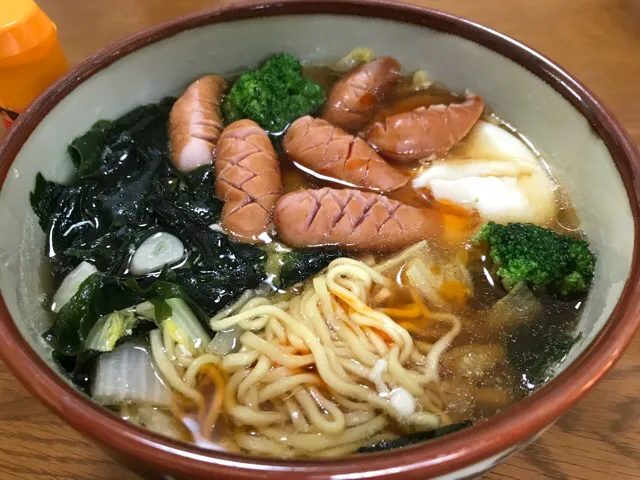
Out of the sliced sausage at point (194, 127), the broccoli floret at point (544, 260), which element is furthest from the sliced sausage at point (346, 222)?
the sliced sausage at point (194, 127)

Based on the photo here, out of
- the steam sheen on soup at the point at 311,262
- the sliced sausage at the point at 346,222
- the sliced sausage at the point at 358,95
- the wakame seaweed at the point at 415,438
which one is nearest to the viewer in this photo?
the wakame seaweed at the point at 415,438

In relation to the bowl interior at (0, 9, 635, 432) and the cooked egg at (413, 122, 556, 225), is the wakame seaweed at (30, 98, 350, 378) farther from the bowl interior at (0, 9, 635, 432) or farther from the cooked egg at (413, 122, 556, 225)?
the cooked egg at (413, 122, 556, 225)

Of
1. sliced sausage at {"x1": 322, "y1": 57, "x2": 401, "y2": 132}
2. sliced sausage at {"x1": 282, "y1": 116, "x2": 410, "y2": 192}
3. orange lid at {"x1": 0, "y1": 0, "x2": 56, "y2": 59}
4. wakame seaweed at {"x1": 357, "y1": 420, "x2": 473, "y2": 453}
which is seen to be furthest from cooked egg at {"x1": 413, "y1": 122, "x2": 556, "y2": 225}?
orange lid at {"x1": 0, "y1": 0, "x2": 56, "y2": 59}

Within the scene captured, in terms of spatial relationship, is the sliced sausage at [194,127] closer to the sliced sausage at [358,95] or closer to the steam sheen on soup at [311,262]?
the steam sheen on soup at [311,262]

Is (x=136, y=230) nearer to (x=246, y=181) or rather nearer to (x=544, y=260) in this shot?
(x=246, y=181)

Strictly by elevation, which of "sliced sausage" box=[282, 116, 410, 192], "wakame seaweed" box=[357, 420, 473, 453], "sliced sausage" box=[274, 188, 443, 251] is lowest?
"wakame seaweed" box=[357, 420, 473, 453]

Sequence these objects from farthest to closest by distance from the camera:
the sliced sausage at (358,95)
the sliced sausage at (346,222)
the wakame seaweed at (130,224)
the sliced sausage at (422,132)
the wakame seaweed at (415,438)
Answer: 1. the sliced sausage at (358,95)
2. the sliced sausage at (422,132)
3. the sliced sausage at (346,222)
4. the wakame seaweed at (130,224)
5. the wakame seaweed at (415,438)
